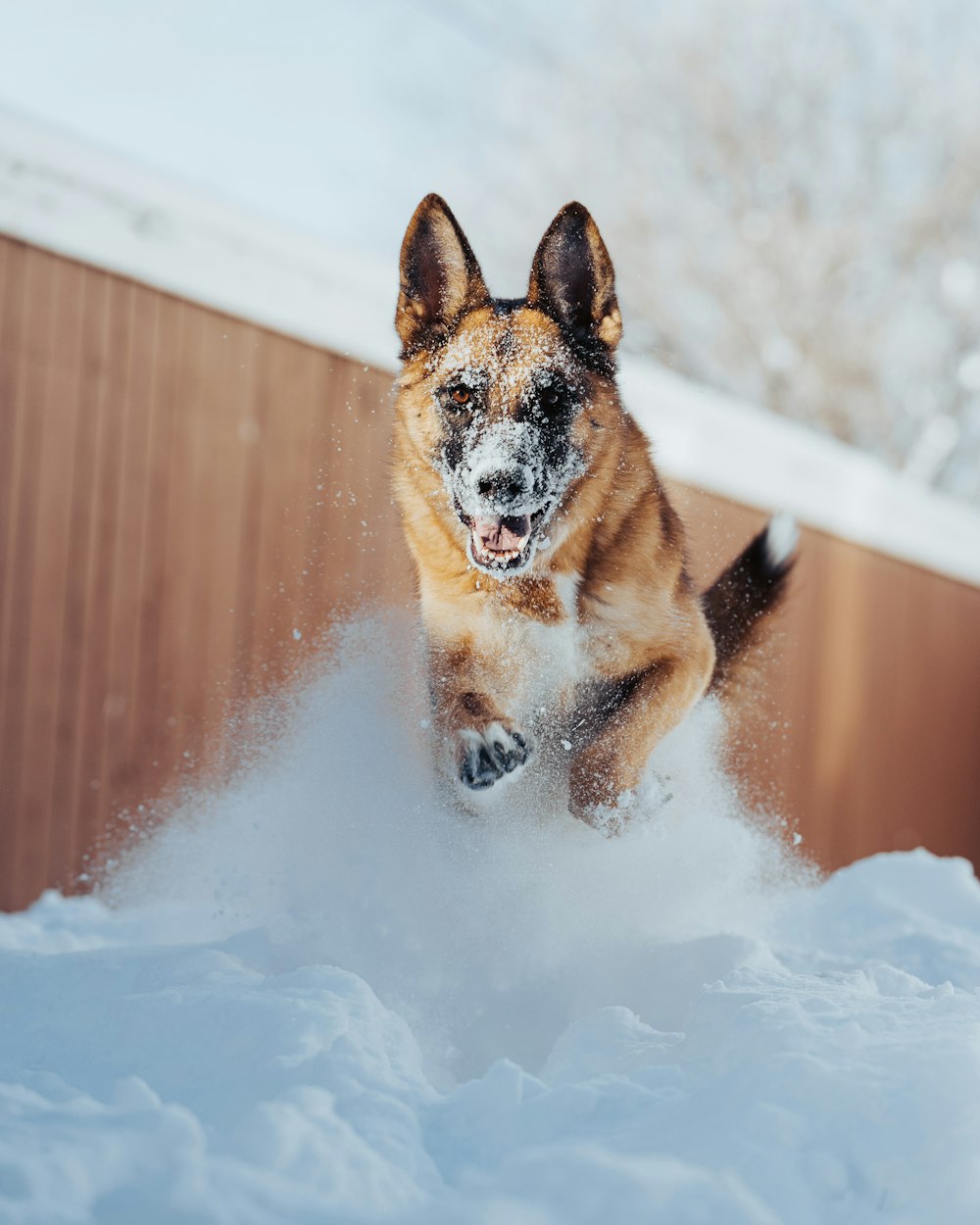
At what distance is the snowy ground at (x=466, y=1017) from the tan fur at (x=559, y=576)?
0.29 meters

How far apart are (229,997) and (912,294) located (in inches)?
521

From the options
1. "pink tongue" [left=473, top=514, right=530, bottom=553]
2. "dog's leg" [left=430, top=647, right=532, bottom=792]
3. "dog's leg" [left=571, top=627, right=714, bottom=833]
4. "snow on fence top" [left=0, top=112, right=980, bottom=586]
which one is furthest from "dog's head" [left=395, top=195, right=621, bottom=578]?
"snow on fence top" [left=0, top=112, right=980, bottom=586]

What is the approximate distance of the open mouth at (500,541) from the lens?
209 centimetres

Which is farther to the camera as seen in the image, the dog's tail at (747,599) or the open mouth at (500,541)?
the dog's tail at (747,599)

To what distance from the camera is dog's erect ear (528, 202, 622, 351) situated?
2143 mm

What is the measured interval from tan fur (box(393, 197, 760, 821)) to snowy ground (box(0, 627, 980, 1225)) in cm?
29

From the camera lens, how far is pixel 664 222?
12336mm

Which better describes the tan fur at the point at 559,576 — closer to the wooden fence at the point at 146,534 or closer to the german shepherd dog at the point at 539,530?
the german shepherd dog at the point at 539,530

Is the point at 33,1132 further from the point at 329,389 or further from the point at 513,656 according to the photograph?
the point at 329,389

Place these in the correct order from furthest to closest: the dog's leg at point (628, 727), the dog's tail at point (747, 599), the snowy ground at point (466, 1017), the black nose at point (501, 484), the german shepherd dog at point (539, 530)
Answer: the dog's tail at point (747, 599)
the dog's leg at point (628, 727)
the german shepherd dog at point (539, 530)
the black nose at point (501, 484)
the snowy ground at point (466, 1017)

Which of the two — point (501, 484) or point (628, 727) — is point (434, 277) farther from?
point (628, 727)

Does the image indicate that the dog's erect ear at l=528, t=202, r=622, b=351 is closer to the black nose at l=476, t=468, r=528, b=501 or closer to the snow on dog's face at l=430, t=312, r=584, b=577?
the snow on dog's face at l=430, t=312, r=584, b=577

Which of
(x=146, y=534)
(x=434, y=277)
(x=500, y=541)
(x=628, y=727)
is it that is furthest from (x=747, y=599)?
(x=146, y=534)

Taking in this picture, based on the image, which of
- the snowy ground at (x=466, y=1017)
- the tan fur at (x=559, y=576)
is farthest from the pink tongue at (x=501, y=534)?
the snowy ground at (x=466, y=1017)
